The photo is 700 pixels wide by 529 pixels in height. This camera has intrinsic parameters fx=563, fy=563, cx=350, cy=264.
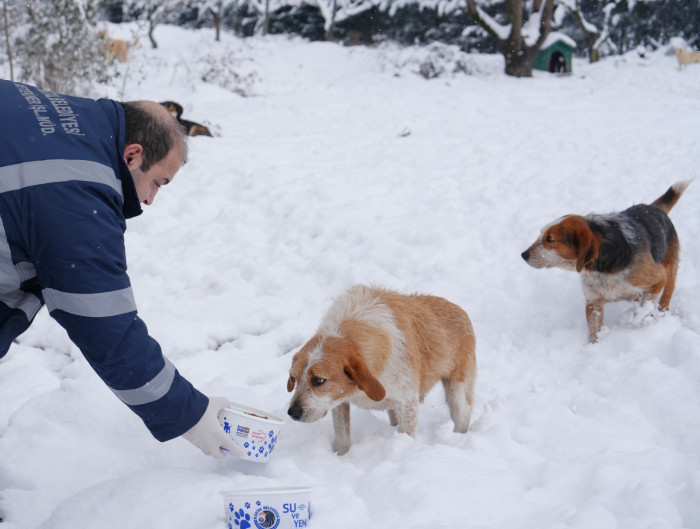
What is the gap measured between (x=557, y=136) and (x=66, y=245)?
27.8 ft

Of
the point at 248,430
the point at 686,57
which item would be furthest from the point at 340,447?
the point at 686,57

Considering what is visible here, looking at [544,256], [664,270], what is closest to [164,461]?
[544,256]

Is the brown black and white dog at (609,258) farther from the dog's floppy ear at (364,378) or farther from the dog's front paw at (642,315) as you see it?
the dog's floppy ear at (364,378)

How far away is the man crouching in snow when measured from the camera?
2068 mm

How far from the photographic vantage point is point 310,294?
543cm

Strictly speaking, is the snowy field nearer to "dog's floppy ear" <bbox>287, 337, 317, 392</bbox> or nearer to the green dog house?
"dog's floppy ear" <bbox>287, 337, 317, 392</bbox>

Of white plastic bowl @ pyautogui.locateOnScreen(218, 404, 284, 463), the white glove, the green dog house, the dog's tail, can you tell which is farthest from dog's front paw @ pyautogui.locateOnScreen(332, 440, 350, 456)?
the green dog house

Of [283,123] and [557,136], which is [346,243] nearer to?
[557,136]

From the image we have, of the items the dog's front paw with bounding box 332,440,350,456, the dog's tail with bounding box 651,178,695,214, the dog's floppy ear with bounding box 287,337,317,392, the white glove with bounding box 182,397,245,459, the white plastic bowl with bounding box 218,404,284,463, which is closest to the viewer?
the white glove with bounding box 182,397,245,459

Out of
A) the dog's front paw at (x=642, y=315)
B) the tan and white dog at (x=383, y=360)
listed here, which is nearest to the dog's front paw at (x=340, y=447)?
the tan and white dog at (x=383, y=360)

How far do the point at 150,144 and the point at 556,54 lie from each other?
17.9 meters

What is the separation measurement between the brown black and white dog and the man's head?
3.27 m

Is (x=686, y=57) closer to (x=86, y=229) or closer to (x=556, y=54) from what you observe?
(x=556, y=54)

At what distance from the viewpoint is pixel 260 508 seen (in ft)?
7.39
